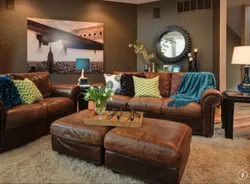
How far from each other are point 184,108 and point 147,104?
60 centimetres

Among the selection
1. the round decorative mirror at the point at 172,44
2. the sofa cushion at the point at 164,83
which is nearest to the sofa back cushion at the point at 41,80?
the sofa cushion at the point at 164,83

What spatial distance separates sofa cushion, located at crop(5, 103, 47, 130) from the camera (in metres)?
2.62

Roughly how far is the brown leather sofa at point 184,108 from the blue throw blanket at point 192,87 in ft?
0.34

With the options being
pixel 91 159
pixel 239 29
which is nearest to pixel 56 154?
pixel 91 159

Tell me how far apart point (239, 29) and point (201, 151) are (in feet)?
19.2

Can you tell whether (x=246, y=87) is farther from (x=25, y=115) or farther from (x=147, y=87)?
(x=25, y=115)

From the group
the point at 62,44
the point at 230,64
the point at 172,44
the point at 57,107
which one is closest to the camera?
the point at 57,107

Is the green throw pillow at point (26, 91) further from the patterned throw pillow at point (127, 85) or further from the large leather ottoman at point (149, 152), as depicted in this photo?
the large leather ottoman at point (149, 152)

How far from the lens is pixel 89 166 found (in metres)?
2.26

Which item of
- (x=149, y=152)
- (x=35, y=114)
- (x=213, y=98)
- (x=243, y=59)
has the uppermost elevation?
(x=243, y=59)

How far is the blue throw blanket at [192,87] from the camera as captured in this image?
3.36m

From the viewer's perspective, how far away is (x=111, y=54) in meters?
5.72

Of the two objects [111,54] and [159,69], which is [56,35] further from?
[159,69]

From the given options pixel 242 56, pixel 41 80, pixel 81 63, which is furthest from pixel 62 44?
pixel 242 56
